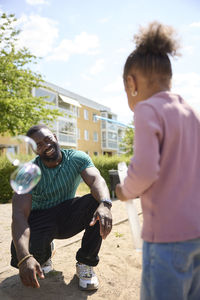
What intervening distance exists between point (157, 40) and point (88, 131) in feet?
139

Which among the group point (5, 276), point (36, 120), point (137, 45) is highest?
Result: point (36, 120)

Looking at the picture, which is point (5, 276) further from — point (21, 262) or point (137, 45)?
point (137, 45)

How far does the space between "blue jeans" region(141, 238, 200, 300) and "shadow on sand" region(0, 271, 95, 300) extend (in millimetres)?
1338

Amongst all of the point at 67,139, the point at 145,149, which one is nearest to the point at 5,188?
the point at 145,149

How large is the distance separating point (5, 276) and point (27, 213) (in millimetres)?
757

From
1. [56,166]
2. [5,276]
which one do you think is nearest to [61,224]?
[56,166]

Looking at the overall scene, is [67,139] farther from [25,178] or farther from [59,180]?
[25,178]

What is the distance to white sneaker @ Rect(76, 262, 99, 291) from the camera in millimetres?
2701

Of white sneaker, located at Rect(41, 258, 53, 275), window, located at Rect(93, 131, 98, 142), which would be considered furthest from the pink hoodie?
window, located at Rect(93, 131, 98, 142)

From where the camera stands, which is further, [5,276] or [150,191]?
[5,276]

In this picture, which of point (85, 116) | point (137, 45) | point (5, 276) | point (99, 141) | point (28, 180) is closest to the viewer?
point (137, 45)

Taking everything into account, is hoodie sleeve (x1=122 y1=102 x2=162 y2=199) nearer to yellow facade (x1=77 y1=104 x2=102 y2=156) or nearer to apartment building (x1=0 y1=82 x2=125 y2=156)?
apartment building (x1=0 y1=82 x2=125 y2=156)

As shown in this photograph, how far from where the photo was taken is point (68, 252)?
3.61 meters

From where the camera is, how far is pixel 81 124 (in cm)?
4222
